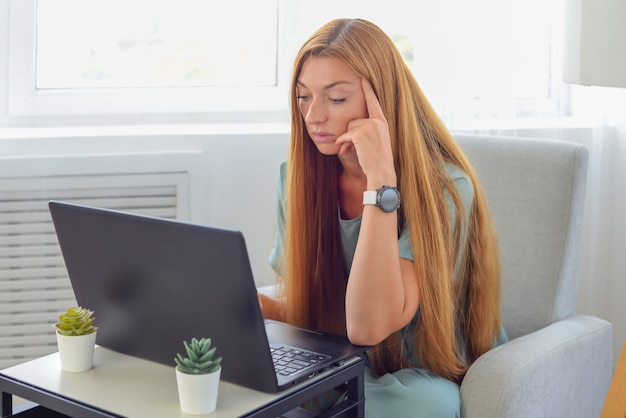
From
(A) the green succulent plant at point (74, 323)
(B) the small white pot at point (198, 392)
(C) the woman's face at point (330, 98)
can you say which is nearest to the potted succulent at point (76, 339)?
(A) the green succulent plant at point (74, 323)

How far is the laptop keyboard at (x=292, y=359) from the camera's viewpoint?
1.28m

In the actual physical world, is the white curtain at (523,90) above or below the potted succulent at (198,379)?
above

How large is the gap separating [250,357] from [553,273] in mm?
878

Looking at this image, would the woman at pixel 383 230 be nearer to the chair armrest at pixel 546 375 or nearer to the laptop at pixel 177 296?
the chair armrest at pixel 546 375

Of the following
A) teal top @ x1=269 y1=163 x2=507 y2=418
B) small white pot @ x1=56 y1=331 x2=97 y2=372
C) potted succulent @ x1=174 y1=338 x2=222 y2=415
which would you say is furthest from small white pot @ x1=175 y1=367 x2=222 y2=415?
teal top @ x1=269 y1=163 x2=507 y2=418

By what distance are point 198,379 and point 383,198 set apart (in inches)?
19.0

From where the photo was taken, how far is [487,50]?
243cm

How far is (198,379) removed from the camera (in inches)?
45.6

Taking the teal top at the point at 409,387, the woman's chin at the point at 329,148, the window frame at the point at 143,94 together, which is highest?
the window frame at the point at 143,94

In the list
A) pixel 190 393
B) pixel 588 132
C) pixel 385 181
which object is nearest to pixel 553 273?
pixel 385 181

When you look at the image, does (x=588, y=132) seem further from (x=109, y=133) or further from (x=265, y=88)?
(x=109, y=133)

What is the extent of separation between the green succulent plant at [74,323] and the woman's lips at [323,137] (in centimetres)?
49

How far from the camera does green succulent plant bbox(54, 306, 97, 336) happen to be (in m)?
1.34

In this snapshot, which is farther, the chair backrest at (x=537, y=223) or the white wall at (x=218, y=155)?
the white wall at (x=218, y=155)
